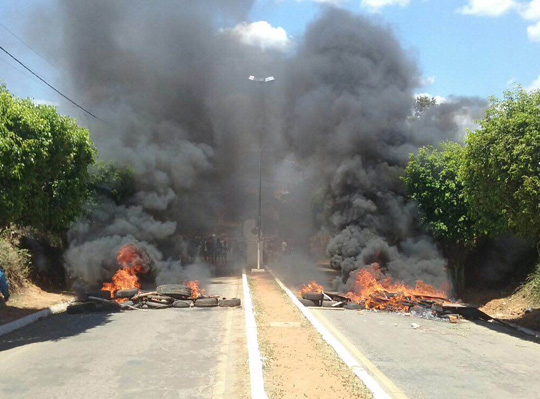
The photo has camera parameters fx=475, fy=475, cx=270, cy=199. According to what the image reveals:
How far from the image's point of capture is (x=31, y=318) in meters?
10.5

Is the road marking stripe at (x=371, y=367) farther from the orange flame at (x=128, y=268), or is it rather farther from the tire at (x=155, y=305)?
the orange flame at (x=128, y=268)

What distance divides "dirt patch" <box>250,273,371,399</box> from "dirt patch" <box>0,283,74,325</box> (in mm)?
5398

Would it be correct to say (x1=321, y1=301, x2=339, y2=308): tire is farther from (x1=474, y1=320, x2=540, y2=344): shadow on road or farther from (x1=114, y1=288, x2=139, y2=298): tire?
(x1=114, y1=288, x2=139, y2=298): tire

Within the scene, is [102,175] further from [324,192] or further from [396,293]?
[396,293]

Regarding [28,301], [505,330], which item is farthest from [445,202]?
[28,301]

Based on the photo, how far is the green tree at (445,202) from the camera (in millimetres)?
15664

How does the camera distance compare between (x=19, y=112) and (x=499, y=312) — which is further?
(x=499, y=312)

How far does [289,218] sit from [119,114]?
64.2ft

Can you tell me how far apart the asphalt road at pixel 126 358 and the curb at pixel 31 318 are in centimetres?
21

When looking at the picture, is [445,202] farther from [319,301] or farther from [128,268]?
[128,268]

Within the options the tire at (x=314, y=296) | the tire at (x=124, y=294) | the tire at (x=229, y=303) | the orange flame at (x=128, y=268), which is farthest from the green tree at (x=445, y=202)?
the tire at (x=124, y=294)

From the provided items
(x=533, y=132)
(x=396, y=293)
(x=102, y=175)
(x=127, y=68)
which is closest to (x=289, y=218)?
(x=127, y=68)

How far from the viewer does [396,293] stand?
45.3ft

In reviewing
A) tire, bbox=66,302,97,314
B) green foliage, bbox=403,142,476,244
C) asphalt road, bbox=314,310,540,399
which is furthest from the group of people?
asphalt road, bbox=314,310,540,399
